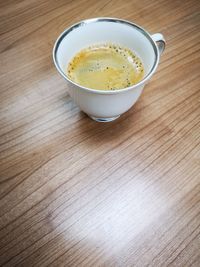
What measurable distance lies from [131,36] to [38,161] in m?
0.28

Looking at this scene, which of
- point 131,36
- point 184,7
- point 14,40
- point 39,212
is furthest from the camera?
point 184,7

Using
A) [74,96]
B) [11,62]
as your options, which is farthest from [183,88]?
[11,62]

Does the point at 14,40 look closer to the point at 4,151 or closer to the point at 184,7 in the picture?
the point at 4,151

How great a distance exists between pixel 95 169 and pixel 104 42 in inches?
9.9

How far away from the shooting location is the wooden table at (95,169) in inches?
16.5

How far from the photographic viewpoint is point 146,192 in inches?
18.4

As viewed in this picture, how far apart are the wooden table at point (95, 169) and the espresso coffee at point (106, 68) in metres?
0.06

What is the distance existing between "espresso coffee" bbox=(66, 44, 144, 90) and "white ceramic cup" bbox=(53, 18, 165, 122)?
1 cm

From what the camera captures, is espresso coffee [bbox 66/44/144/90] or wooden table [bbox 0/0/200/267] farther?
espresso coffee [bbox 66/44/144/90]

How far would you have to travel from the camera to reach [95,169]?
1.60 feet

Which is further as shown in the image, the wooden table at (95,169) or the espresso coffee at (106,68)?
the espresso coffee at (106,68)

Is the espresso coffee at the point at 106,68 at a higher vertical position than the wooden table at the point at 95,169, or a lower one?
higher

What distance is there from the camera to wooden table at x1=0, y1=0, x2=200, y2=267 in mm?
418

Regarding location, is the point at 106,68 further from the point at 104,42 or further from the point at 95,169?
the point at 95,169
